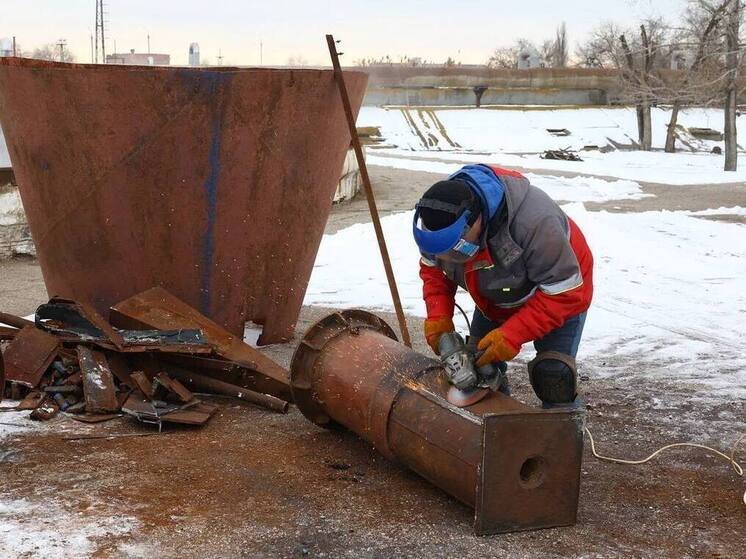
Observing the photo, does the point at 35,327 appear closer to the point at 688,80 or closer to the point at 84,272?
the point at 84,272

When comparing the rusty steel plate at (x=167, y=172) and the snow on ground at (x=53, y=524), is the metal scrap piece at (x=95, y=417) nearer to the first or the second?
the snow on ground at (x=53, y=524)

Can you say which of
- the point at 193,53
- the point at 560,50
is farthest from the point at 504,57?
the point at 193,53

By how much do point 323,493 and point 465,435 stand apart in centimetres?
66

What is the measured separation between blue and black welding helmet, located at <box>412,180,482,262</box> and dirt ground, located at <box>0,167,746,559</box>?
3.28 feet

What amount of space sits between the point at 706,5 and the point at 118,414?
22.0 metres

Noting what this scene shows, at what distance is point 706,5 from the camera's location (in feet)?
75.9

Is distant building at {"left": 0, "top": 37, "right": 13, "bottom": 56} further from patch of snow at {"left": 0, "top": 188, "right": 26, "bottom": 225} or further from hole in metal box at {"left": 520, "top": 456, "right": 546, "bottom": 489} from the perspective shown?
hole in metal box at {"left": 520, "top": 456, "right": 546, "bottom": 489}

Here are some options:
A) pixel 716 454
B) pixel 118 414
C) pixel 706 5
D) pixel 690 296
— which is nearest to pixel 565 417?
pixel 716 454

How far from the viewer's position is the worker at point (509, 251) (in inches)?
132

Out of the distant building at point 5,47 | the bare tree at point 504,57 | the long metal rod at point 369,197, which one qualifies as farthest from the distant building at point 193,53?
the bare tree at point 504,57

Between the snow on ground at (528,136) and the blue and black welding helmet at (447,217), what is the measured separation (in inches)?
775

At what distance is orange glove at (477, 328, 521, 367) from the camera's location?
11.5 ft

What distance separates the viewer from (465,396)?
3.55m

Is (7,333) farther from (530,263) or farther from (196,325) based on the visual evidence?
(530,263)
